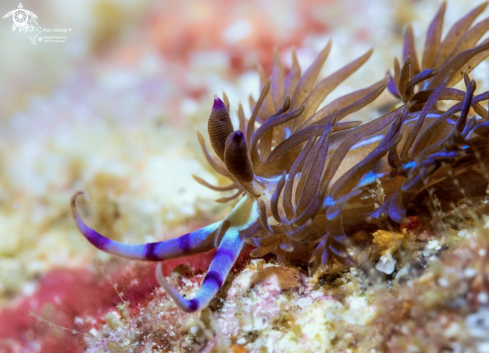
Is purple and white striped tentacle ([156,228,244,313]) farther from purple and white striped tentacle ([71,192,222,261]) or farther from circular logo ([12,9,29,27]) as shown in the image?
circular logo ([12,9,29,27])

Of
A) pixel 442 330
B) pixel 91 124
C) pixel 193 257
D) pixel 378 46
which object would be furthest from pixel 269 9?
pixel 442 330

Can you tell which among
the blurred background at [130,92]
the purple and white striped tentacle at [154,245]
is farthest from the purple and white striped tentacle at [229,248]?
the blurred background at [130,92]

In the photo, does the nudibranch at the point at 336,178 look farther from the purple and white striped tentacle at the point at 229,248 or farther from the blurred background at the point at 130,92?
the blurred background at the point at 130,92

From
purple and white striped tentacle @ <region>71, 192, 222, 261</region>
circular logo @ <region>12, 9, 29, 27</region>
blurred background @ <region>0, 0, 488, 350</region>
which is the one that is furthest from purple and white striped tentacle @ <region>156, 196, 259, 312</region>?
circular logo @ <region>12, 9, 29, 27</region>

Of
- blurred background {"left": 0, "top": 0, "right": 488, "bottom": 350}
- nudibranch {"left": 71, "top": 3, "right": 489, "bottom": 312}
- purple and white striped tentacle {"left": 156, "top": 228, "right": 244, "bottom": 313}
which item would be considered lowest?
blurred background {"left": 0, "top": 0, "right": 488, "bottom": 350}

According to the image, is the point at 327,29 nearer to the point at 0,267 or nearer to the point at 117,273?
the point at 117,273

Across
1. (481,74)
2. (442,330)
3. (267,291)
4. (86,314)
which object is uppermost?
(481,74)
